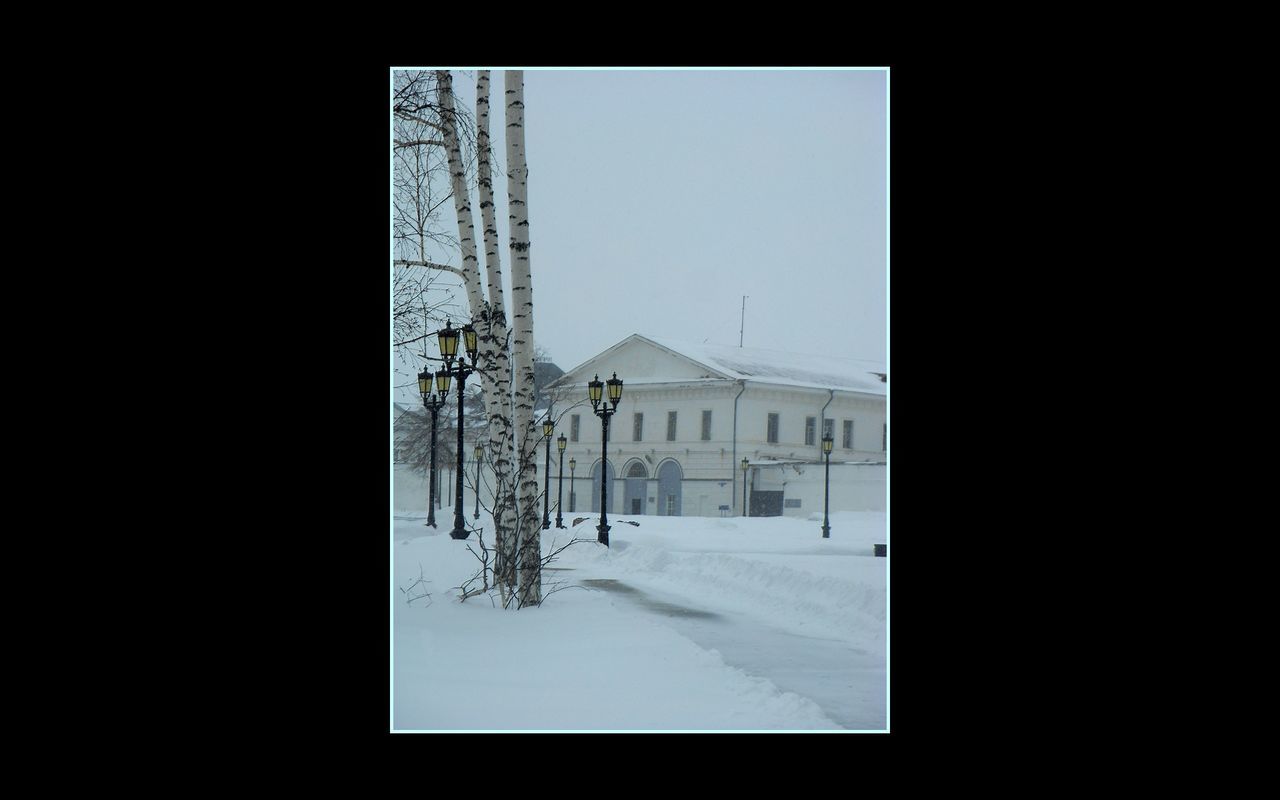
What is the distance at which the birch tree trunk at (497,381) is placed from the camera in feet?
19.9

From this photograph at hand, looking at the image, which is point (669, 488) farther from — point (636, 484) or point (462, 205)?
point (462, 205)

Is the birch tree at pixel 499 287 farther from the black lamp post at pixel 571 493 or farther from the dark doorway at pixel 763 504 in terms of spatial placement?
the dark doorway at pixel 763 504

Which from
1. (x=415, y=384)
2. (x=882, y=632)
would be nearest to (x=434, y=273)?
(x=415, y=384)

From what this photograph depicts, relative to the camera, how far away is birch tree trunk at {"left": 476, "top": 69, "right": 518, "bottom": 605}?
6.06m

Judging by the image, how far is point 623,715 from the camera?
5.02m

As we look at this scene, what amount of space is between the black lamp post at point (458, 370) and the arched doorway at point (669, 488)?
44.1 inches

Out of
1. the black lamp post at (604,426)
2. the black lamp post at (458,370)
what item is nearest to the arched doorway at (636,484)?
the black lamp post at (604,426)

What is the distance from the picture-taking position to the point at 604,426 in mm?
5887

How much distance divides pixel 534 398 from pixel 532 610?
1.23 metres

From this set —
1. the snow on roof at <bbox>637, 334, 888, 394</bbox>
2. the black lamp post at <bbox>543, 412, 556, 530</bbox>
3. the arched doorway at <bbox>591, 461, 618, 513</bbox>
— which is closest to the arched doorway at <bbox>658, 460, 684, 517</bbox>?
the arched doorway at <bbox>591, 461, 618, 513</bbox>

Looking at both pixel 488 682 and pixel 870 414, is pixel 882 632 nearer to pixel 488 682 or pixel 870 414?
pixel 870 414

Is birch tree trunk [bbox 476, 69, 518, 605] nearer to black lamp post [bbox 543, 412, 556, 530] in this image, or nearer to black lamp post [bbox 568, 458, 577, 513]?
black lamp post [bbox 543, 412, 556, 530]

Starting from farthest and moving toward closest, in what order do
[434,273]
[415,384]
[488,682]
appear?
[434,273] → [415,384] → [488,682]

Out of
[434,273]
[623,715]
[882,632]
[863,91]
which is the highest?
[863,91]
